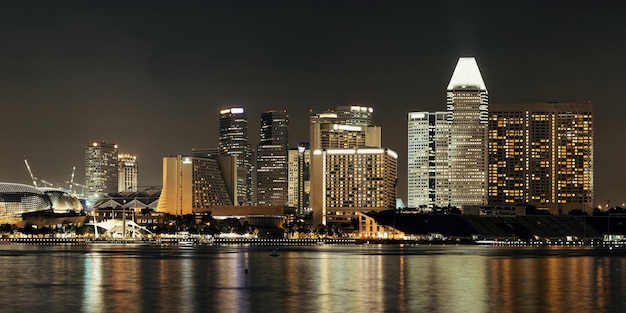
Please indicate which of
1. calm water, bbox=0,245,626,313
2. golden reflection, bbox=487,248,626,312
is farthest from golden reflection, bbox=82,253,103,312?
golden reflection, bbox=487,248,626,312

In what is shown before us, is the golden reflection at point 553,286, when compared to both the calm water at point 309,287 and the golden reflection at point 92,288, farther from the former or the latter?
the golden reflection at point 92,288

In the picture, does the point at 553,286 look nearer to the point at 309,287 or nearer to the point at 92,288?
the point at 309,287

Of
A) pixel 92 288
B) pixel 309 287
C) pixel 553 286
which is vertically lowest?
pixel 553 286

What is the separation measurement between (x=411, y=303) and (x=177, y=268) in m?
49.4

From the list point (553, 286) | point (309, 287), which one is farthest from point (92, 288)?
point (553, 286)

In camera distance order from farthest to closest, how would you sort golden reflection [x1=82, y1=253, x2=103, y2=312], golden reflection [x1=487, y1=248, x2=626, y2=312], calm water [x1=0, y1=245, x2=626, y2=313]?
golden reflection [x1=487, y1=248, x2=626, y2=312] → calm water [x1=0, y1=245, x2=626, y2=313] → golden reflection [x1=82, y1=253, x2=103, y2=312]

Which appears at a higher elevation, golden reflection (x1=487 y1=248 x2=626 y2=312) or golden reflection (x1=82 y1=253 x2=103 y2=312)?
golden reflection (x1=82 y1=253 x2=103 y2=312)

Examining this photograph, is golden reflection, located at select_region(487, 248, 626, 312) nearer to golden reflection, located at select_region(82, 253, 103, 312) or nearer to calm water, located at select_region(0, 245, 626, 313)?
calm water, located at select_region(0, 245, 626, 313)

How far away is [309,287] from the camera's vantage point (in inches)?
3408

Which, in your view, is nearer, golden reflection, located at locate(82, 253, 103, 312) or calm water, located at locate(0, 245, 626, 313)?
golden reflection, located at locate(82, 253, 103, 312)

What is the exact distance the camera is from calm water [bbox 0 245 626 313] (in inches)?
2776

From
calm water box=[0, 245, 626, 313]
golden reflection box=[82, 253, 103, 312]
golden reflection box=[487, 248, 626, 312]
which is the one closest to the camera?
golden reflection box=[82, 253, 103, 312]

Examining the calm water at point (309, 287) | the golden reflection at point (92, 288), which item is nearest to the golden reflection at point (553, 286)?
the calm water at point (309, 287)

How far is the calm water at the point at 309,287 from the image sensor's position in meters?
70.5
